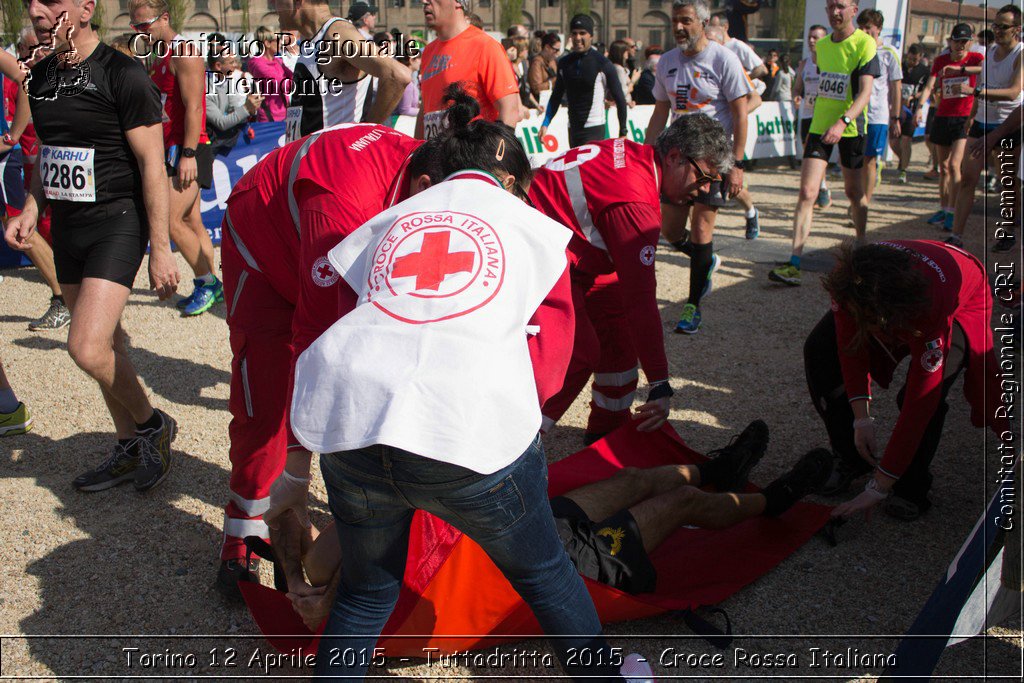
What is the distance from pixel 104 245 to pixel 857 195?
559 centimetres

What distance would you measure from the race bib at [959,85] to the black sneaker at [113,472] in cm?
822

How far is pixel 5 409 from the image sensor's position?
381cm

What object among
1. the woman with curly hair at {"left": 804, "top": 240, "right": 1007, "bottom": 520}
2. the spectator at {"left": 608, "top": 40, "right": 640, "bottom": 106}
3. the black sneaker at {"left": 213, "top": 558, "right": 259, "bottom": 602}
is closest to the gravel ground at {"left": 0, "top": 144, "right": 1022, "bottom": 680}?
the black sneaker at {"left": 213, "top": 558, "right": 259, "bottom": 602}

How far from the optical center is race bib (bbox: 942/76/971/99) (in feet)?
26.6

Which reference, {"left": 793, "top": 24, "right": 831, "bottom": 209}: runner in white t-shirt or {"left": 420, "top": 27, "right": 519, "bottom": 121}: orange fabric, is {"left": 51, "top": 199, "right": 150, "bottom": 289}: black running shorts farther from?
{"left": 793, "top": 24, "right": 831, "bottom": 209}: runner in white t-shirt

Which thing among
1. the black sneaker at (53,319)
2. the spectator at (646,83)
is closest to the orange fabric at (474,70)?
the black sneaker at (53,319)

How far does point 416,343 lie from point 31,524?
2391 mm

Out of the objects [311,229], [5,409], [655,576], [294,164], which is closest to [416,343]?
[311,229]

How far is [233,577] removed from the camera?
2689mm

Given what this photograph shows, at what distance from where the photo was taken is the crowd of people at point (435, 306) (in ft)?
5.27

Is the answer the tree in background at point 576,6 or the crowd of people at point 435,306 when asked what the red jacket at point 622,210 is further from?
the tree in background at point 576,6

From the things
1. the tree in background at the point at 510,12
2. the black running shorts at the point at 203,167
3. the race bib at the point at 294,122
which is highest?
the tree in background at the point at 510,12

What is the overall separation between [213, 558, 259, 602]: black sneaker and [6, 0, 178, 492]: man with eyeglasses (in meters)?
0.80

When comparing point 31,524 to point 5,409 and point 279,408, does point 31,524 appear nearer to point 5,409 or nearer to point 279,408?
point 5,409
